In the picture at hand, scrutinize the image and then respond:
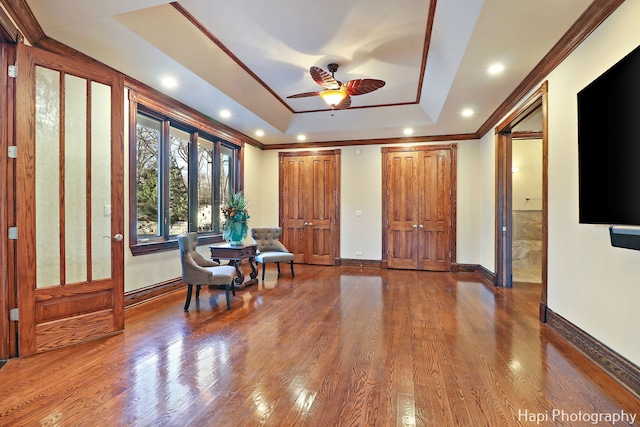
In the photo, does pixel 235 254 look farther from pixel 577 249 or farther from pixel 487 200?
pixel 487 200

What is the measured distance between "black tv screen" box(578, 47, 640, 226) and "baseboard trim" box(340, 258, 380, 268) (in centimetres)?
465

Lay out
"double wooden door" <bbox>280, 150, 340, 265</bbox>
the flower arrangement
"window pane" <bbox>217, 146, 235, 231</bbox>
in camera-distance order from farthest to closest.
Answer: "double wooden door" <bbox>280, 150, 340, 265</bbox> → "window pane" <bbox>217, 146, 235, 231</bbox> → the flower arrangement

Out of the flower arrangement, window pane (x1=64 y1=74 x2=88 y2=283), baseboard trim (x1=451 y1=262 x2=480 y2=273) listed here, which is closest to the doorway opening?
baseboard trim (x1=451 y1=262 x2=480 y2=273)

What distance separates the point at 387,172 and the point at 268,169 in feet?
9.06

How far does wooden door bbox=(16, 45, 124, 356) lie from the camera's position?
8.73 ft

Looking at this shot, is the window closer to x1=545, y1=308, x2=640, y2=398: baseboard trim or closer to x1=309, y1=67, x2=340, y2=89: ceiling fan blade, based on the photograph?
x1=309, y1=67, x2=340, y2=89: ceiling fan blade

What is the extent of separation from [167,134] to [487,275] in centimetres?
572

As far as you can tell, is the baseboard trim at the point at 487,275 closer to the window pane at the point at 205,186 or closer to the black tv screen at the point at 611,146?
the black tv screen at the point at 611,146

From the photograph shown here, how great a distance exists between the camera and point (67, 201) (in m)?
2.91

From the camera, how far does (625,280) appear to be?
89.3 inches

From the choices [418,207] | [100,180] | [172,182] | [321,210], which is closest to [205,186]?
[172,182]

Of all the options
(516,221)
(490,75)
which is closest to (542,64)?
(490,75)

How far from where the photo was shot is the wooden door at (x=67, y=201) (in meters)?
2.66

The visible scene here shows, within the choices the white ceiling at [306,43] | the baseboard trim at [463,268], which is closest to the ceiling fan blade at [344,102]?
the white ceiling at [306,43]
